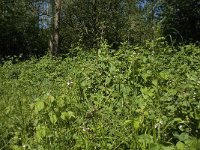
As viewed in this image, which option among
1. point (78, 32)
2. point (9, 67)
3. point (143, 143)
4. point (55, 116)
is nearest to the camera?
point (143, 143)

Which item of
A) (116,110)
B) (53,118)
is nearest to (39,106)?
(53,118)

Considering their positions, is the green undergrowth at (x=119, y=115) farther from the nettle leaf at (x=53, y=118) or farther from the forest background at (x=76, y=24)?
the forest background at (x=76, y=24)

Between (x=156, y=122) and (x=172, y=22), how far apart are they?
16.7 metres

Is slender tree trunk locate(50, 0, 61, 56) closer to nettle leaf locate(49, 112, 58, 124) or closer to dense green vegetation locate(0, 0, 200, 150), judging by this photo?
dense green vegetation locate(0, 0, 200, 150)

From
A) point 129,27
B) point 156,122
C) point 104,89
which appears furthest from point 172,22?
point 156,122

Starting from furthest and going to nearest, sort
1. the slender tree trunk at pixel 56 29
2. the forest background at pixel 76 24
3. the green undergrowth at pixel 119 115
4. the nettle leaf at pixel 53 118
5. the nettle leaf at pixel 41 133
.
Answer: the forest background at pixel 76 24 → the slender tree trunk at pixel 56 29 → the nettle leaf at pixel 53 118 → the nettle leaf at pixel 41 133 → the green undergrowth at pixel 119 115

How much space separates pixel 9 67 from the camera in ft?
44.9

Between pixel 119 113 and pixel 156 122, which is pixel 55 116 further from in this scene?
pixel 156 122

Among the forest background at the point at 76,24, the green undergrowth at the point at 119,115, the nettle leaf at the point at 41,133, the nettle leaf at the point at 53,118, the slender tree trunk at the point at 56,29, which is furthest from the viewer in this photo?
the forest background at the point at 76,24

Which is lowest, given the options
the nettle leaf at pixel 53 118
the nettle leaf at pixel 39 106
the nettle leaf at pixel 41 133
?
the nettle leaf at pixel 41 133

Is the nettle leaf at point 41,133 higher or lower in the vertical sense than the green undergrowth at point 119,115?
lower

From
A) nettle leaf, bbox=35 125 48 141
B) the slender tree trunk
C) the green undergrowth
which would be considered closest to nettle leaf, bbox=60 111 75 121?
the green undergrowth

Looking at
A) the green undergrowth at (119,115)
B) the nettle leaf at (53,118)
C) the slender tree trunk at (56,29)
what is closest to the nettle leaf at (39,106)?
the green undergrowth at (119,115)

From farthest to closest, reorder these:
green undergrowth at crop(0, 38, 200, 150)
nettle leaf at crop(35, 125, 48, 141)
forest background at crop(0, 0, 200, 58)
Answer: forest background at crop(0, 0, 200, 58)
nettle leaf at crop(35, 125, 48, 141)
green undergrowth at crop(0, 38, 200, 150)
